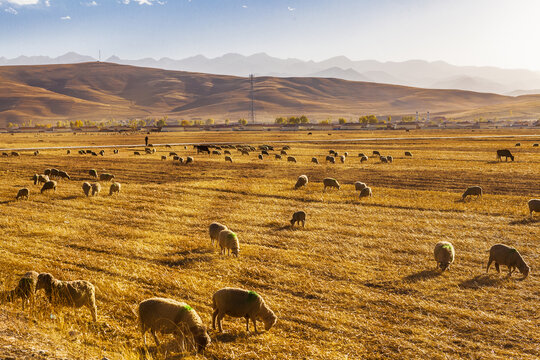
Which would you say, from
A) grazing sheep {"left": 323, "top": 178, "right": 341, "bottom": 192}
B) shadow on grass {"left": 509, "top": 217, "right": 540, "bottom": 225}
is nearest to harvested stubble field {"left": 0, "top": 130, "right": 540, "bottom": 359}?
shadow on grass {"left": 509, "top": 217, "right": 540, "bottom": 225}

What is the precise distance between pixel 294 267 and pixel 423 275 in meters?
4.37

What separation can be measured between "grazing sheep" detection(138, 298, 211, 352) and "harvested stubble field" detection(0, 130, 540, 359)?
332 millimetres

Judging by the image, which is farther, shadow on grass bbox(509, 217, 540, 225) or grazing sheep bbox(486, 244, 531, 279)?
shadow on grass bbox(509, 217, 540, 225)

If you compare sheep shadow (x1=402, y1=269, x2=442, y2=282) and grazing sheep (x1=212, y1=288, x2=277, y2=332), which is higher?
grazing sheep (x1=212, y1=288, x2=277, y2=332)

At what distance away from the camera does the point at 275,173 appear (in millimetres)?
33688

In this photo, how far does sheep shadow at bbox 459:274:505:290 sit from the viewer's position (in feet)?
37.0

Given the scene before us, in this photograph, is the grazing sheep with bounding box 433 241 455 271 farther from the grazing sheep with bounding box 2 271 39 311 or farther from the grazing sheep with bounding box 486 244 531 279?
the grazing sheep with bounding box 2 271 39 311

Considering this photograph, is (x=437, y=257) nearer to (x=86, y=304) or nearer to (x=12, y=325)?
(x=86, y=304)

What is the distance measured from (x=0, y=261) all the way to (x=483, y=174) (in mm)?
34943

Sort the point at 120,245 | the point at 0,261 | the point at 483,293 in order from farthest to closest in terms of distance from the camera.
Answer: the point at 120,245, the point at 0,261, the point at 483,293

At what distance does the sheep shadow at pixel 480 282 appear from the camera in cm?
1129

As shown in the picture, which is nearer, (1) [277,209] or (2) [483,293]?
(2) [483,293]

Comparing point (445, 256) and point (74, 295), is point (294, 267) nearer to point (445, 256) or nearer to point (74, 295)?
point (445, 256)

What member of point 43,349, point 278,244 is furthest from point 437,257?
point 43,349
